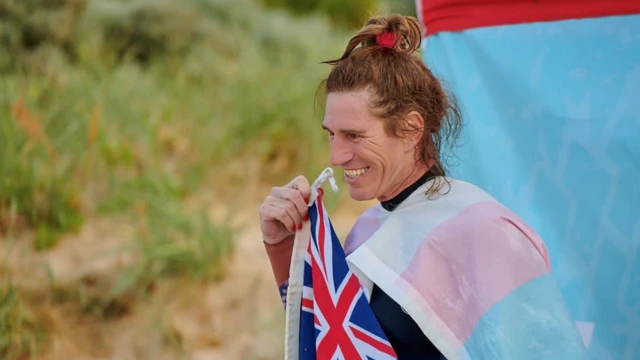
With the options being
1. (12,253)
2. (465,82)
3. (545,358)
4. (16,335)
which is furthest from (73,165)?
(545,358)

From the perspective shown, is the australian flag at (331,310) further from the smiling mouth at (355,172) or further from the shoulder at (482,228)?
the shoulder at (482,228)

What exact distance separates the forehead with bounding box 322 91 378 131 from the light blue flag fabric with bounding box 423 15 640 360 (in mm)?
427

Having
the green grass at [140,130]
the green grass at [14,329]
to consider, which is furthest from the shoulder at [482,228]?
the green grass at [14,329]

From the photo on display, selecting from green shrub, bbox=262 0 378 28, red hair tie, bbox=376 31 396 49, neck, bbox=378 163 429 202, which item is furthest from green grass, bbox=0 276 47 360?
green shrub, bbox=262 0 378 28

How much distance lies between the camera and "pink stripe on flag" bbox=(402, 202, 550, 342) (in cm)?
164

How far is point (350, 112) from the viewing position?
169 centimetres

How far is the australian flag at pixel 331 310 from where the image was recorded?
169cm

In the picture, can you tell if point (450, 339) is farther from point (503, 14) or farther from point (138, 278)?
point (138, 278)

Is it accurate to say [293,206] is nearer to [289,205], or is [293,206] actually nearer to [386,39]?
[289,205]

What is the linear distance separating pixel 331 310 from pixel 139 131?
3.29m

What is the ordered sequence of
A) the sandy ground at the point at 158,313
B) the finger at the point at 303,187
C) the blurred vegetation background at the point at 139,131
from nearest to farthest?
the finger at the point at 303,187, the sandy ground at the point at 158,313, the blurred vegetation background at the point at 139,131

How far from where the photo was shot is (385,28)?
5.75ft

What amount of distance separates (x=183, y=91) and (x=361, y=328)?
3.93 metres

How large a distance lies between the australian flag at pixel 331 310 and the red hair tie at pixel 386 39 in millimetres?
358
